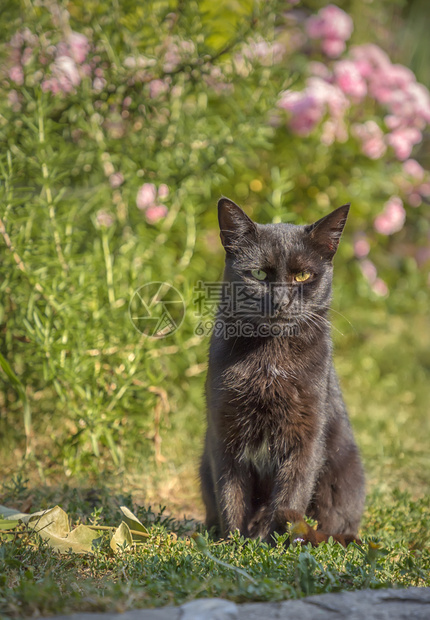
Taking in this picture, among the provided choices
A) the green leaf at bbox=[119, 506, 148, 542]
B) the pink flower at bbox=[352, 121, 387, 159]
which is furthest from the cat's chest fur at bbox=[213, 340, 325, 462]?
the pink flower at bbox=[352, 121, 387, 159]

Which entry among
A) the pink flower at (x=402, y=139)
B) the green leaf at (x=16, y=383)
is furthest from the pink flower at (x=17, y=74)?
the pink flower at (x=402, y=139)

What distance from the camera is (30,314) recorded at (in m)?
2.70

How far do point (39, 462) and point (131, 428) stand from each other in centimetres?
51

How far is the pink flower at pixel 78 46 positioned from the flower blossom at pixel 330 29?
2031 mm

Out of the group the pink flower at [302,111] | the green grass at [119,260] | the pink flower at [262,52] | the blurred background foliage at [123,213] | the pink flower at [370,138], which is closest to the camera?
the green grass at [119,260]

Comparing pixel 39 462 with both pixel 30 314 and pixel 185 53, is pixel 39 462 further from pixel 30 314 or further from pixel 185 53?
pixel 185 53

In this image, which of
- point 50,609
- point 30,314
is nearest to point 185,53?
point 30,314

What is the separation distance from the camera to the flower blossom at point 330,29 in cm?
455

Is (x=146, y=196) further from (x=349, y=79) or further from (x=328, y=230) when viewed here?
(x=349, y=79)

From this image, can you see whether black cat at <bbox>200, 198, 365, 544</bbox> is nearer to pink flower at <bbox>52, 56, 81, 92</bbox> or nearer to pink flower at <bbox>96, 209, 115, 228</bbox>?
pink flower at <bbox>96, 209, 115, 228</bbox>

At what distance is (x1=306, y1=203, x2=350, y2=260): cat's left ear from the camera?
2.22 meters

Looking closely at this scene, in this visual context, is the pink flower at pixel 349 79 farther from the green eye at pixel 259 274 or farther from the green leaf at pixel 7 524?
the green leaf at pixel 7 524

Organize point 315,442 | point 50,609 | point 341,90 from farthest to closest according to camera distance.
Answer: point 341,90 → point 315,442 → point 50,609

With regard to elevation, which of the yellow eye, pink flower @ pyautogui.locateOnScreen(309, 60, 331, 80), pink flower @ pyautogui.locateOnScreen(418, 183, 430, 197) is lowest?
the yellow eye
